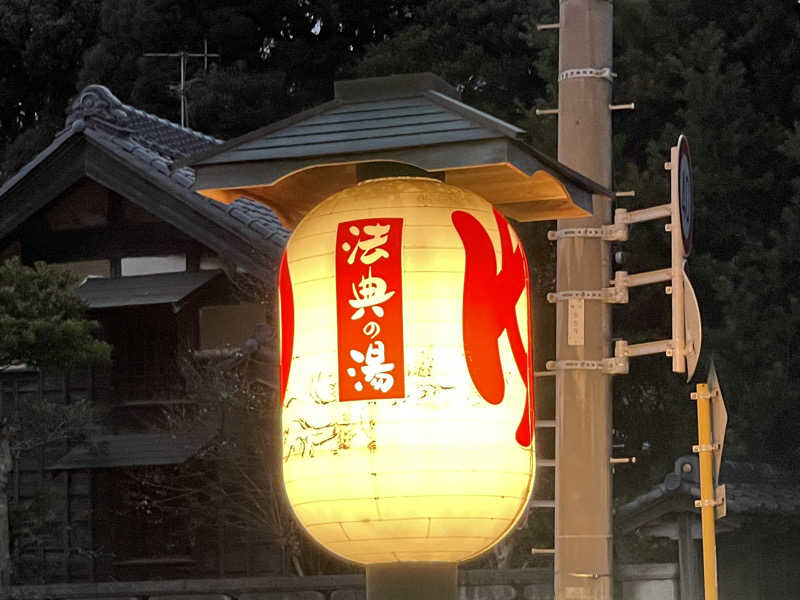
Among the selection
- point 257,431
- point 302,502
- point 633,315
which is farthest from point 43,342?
point 302,502

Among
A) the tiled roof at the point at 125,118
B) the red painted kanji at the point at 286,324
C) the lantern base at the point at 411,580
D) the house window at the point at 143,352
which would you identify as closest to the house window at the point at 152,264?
the house window at the point at 143,352

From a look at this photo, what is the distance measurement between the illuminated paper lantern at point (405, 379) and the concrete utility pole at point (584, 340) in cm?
253

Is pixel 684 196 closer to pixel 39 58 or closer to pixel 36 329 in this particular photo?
pixel 36 329

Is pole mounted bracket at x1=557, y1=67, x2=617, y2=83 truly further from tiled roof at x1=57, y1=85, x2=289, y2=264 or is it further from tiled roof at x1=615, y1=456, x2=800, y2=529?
tiled roof at x1=57, y1=85, x2=289, y2=264

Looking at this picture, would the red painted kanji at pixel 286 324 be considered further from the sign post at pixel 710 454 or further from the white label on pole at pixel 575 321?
the sign post at pixel 710 454

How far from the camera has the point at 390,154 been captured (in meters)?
7.01

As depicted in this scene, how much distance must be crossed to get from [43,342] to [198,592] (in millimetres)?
3215

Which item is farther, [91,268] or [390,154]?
[91,268]

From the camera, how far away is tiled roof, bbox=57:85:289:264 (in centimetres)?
1878

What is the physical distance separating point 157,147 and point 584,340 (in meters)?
12.1

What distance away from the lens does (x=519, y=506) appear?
7129 mm

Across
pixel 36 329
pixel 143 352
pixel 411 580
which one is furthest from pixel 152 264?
pixel 411 580

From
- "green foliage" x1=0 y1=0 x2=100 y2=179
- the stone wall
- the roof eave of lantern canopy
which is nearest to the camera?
the roof eave of lantern canopy

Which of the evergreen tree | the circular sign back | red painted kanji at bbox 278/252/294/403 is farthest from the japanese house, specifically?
red painted kanji at bbox 278/252/294/403
